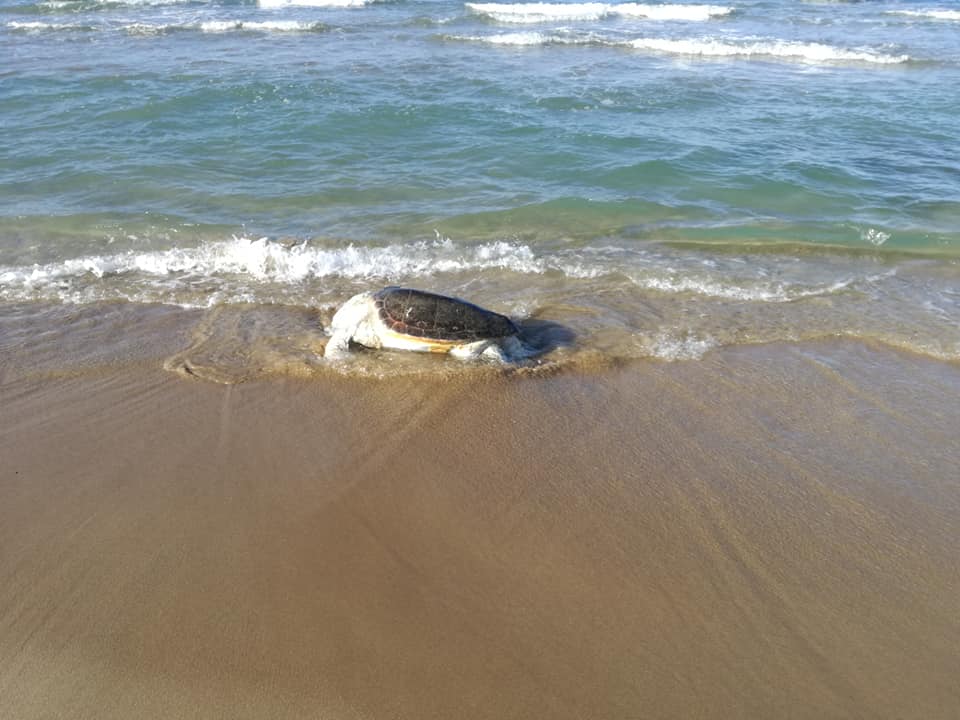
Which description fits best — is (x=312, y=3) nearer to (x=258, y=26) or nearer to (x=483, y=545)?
(x=258, y=26)

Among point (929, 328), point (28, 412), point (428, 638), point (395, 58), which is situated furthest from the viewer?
point (395, 58)

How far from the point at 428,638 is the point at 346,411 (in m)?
2.40

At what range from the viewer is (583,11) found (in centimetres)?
2830

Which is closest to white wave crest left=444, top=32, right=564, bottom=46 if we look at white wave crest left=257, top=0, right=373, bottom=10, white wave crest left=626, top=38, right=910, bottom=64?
white wave crest left=626, top=38, right=910, bottom=64

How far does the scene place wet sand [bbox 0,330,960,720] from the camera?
3594 millimetres

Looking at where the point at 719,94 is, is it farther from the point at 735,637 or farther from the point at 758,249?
the point at 735,637

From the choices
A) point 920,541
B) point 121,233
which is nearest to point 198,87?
point 121,233

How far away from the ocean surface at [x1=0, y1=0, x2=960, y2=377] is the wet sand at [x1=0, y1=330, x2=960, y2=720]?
1.02 meters

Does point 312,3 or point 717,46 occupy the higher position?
point 312,3

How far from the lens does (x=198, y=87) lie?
1571 cm

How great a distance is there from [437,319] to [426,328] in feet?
0.43

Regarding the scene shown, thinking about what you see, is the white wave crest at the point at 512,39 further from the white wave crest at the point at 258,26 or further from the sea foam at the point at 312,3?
the sea foam at the point at 312,3

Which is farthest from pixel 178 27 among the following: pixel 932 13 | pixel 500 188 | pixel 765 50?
pixel 932 13

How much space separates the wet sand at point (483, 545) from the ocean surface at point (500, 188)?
1024mm
